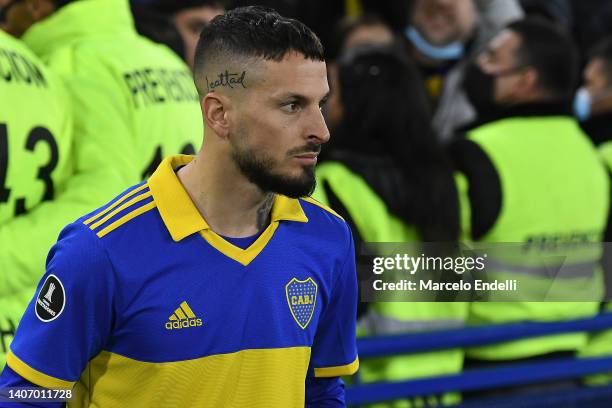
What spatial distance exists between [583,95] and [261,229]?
3.78 m

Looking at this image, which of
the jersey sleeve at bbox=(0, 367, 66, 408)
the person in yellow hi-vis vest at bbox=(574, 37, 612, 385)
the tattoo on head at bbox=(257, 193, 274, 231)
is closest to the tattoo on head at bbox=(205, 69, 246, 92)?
the tattoo on head at bbox=(257, 193, 274, 231)

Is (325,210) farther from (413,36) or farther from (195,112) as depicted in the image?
(413,36)

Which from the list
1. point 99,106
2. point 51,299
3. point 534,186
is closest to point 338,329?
point 51,299

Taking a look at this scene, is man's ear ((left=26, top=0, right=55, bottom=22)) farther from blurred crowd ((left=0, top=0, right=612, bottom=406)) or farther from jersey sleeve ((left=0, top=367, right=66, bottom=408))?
jersey sleeve ((left=0, top=367, right=66, bottom=408))

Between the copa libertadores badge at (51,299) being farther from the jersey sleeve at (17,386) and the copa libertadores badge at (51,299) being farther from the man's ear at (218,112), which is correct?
the man's ear at (218,112)

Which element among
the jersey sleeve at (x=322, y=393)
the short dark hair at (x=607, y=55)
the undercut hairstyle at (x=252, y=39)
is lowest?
the short dark hair at (x=607, y=55)

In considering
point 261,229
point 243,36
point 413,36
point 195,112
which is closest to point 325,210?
point 261,229

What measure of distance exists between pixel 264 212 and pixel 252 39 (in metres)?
0.35

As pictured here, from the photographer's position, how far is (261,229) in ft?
7.32

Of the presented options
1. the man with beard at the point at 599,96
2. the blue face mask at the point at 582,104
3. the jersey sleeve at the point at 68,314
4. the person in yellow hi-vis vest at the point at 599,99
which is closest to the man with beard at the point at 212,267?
the jersey sleeve at the point at 68,314

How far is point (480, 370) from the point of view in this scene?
12.8 feet

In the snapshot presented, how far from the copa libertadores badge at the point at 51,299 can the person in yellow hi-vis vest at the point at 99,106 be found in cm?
82

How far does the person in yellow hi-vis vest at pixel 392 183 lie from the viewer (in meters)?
3.79

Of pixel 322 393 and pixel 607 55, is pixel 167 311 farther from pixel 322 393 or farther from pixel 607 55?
pixel 607 55
